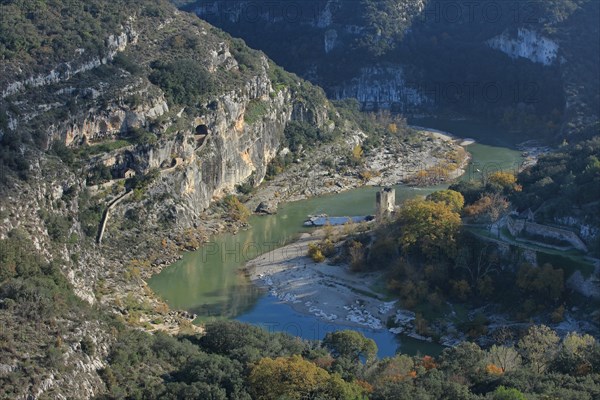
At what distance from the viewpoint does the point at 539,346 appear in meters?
50.9

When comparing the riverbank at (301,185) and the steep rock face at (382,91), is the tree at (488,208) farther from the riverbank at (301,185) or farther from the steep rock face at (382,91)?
the steep rock face at (382,91)

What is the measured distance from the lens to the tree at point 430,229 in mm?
63312

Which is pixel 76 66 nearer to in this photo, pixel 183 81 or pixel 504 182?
pixel 183 81

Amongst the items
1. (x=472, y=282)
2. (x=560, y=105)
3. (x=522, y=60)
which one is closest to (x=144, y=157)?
(x=472, y=282)

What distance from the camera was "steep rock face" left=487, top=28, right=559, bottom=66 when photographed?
121 metres

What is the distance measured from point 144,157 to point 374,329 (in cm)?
2407

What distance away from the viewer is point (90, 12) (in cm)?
8356

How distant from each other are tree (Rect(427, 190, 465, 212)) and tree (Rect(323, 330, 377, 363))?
1851cm

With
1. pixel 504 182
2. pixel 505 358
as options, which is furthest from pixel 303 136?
pixel 505 358

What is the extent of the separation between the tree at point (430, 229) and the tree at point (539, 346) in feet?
34.7

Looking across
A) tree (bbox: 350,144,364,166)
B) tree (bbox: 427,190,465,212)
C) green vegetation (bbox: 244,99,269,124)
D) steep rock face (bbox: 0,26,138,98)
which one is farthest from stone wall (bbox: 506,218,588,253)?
tree (bbox: 350,144,364,166)

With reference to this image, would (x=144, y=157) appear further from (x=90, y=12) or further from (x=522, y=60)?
(x=522, y=60)

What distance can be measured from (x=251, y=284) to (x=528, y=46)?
69.8 meters

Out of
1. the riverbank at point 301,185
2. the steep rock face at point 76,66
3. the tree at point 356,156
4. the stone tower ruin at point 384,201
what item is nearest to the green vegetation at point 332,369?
the riverbank at point 301,185
